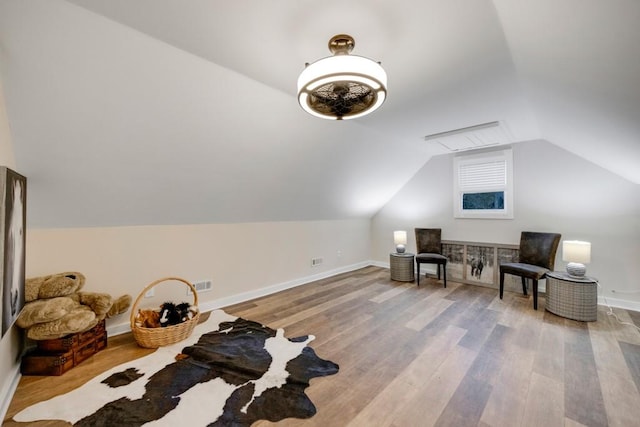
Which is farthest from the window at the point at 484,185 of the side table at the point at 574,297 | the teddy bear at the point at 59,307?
the teddy bear at the point at 59,307

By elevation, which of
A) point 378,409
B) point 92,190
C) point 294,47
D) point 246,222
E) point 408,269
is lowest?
point 378,409

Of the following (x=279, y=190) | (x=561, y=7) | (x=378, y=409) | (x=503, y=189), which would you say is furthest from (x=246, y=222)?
(x=503, y=189)

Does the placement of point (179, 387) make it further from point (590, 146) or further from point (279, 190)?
point (590, 146)

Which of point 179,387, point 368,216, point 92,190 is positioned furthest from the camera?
point 368,216

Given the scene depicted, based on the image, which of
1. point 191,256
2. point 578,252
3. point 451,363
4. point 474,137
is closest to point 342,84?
point 451,363

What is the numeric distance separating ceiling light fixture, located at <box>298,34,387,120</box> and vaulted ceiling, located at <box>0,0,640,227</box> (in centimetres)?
32

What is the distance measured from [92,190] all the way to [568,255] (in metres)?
4.99

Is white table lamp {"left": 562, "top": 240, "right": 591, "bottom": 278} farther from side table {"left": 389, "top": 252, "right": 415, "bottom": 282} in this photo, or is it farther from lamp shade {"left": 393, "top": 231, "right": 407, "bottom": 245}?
lamp shade {"left": 393, "top": 231, "right": 407, "bottom": 245}

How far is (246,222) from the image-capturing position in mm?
3611

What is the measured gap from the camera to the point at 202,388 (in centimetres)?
178

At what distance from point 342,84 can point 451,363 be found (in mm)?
2240

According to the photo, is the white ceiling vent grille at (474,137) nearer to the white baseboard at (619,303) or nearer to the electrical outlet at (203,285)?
the white baseboard at (619,303)

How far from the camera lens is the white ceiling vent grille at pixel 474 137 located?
3.20 metres

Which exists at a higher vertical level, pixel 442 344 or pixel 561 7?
pixel 561 7
